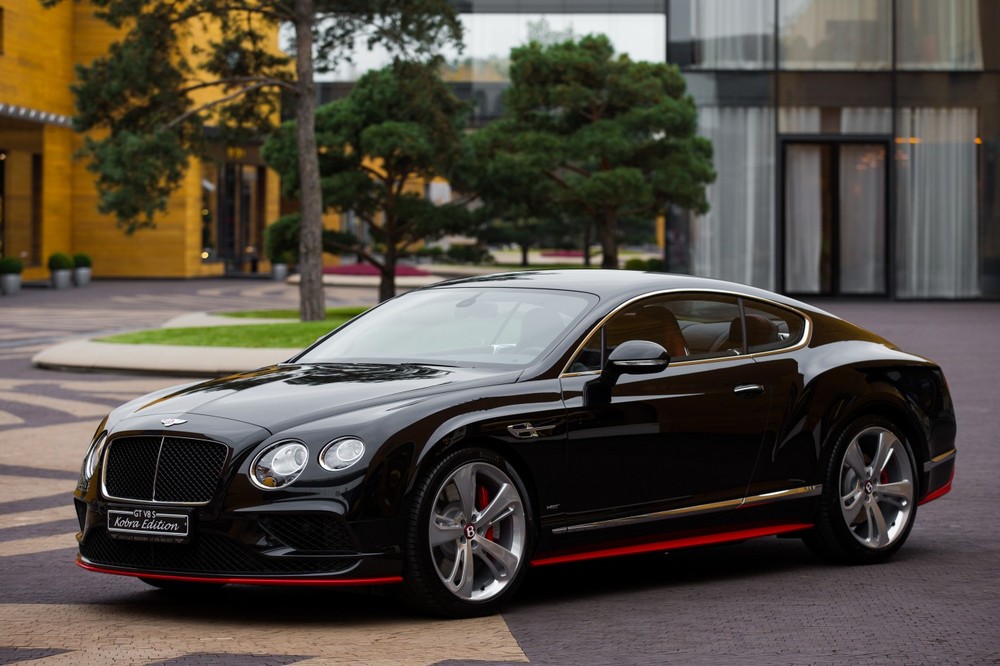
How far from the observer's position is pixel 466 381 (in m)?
A: 6.62

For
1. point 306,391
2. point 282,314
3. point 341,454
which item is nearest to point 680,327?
point 306,391

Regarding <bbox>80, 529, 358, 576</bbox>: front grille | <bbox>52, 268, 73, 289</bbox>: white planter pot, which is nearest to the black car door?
<bbox>80, 529, 358, 576</bbox>: front grille

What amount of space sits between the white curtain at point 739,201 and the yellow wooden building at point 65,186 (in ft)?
63.3

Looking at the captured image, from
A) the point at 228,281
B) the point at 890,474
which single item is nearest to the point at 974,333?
the point at 890,474

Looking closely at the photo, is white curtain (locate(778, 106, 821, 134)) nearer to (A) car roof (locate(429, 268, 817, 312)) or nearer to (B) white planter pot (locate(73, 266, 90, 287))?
(B) white planter pot (locate(73, 266, 90, 287))

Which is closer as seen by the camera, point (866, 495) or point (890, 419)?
point (866, 495)

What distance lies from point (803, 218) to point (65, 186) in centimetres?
3012

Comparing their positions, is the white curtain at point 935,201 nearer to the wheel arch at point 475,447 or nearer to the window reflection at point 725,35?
the window reflection at point 725,35

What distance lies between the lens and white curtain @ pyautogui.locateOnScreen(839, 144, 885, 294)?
131ft

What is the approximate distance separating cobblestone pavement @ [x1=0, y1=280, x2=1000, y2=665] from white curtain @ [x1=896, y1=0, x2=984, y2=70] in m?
31.5

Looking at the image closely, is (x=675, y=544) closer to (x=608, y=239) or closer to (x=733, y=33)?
(x=608, y=239)

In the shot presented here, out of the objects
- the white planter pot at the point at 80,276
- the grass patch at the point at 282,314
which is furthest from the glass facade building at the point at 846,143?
the white planter pot at the point at 80,276

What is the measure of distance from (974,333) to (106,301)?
77.8 feet

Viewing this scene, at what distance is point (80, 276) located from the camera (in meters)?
53.3
